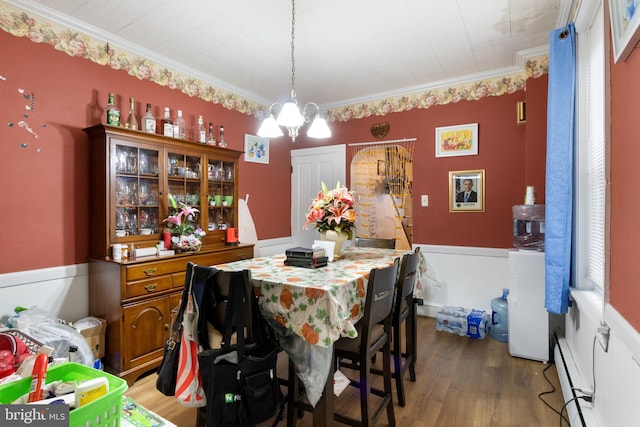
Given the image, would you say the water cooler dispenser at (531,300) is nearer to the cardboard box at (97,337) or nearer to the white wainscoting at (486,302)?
the white wainscoting at (486,302)

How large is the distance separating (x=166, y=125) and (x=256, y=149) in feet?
4.49

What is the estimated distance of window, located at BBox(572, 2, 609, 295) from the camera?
6.95 feet

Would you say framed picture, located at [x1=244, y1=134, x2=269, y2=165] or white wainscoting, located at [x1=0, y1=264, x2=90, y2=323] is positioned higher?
framed picture, located at [x1=244, y1=134, x2=269, y2=165]

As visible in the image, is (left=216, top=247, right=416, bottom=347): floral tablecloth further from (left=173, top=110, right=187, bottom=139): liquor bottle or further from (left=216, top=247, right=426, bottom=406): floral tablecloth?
(left=173, top=110, right=187, bottom=139): liquor bottle

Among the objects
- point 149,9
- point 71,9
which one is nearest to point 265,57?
point 149,9

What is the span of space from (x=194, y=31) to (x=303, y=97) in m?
1.80

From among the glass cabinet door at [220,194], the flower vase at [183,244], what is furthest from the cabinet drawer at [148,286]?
the glass cabinet door at [220,194]

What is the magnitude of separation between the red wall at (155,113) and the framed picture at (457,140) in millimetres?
58

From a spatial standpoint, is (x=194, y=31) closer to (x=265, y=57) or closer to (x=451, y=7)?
(x=265, y=57)

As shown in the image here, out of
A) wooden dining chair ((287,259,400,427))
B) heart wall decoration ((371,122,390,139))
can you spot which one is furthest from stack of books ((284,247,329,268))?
heart wall decoration ((371,122,390,139))

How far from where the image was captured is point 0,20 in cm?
231

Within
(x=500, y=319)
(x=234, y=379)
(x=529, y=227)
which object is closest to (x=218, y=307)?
(x=234, y=379)

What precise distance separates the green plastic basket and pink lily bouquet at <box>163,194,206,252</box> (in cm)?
233

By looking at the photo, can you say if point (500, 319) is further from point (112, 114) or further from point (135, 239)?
point (112, 114)
